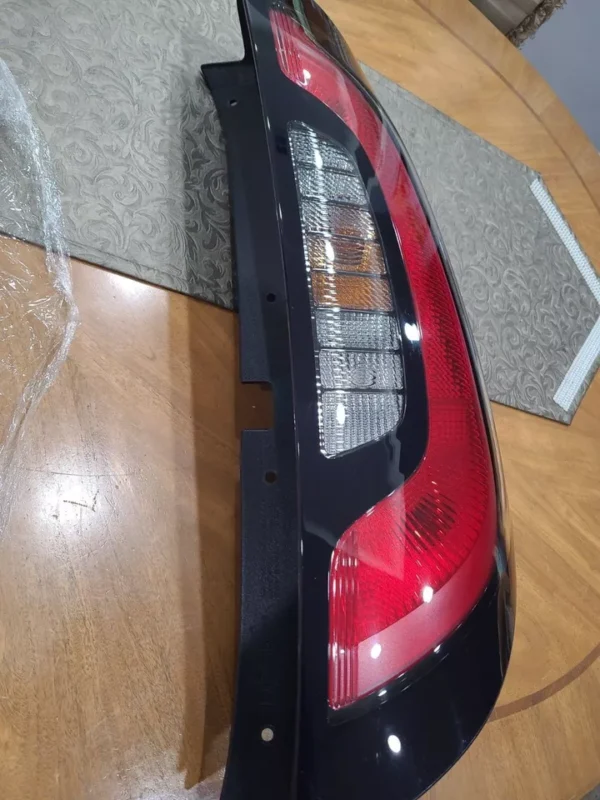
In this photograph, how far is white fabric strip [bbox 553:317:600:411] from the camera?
1080 mm

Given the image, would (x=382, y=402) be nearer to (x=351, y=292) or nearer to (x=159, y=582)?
(x=351, y=292)

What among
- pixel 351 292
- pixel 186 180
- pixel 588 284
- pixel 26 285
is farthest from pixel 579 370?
pixel 26 285

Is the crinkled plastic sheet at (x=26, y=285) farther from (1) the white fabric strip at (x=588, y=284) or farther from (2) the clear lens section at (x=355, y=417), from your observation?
(1) the white fabric strip at (x=588, y=284)

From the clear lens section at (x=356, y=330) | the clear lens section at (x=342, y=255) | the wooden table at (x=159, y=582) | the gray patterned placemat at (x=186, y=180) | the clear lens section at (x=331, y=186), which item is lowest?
the wooden table at (x=159, y=582)

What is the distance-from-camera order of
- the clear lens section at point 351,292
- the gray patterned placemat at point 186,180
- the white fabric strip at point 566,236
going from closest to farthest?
the clear lens section at point 351,292, the gray patterned placemat at point 186,180, the white fabric strip at point 566,236

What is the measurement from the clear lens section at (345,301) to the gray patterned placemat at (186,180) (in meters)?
0.15

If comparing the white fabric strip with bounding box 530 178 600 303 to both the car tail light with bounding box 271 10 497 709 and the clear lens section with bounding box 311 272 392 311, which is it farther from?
the clear lens section with bounding box 311 272 392 311

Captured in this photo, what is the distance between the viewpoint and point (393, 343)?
0.70 metres

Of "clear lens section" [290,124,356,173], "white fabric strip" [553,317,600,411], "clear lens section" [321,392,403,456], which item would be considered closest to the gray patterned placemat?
"white fabric strip" [553,317,600,411]

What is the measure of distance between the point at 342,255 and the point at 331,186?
9 centimetres

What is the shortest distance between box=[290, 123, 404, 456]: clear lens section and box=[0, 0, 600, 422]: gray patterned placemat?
0.48 feet

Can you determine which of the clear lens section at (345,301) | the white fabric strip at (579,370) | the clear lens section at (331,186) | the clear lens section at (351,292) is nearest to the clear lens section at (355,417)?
the clear lens section at (345,301)

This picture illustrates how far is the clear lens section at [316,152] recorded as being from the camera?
77 cm

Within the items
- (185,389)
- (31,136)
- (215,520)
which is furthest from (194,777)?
(31,136)
